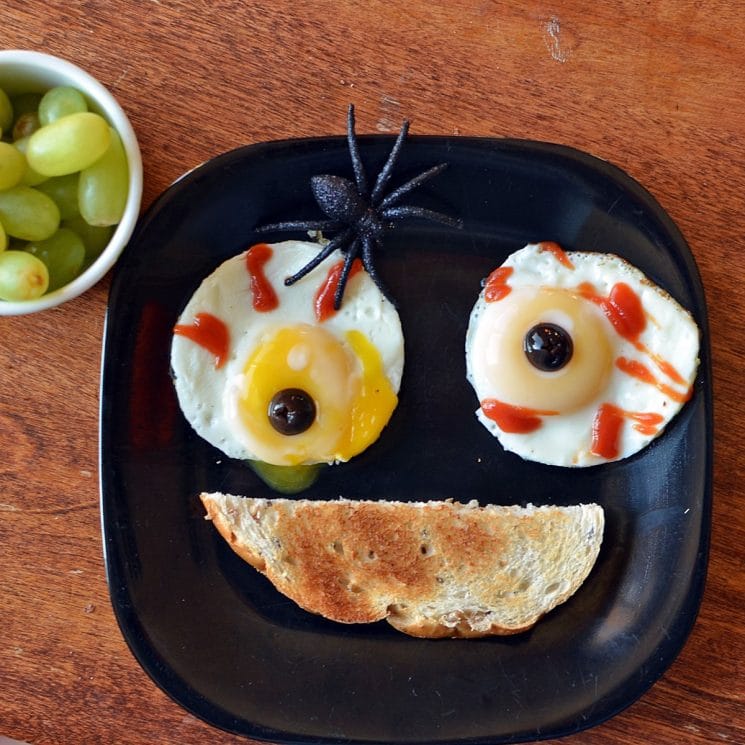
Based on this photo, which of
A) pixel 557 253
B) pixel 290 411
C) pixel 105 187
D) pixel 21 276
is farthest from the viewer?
pixel 557 253

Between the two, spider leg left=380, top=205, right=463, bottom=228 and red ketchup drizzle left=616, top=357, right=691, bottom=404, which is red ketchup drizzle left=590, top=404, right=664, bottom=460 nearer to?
red ketchup drizzle left=616, top=357, right=691, bottom=404

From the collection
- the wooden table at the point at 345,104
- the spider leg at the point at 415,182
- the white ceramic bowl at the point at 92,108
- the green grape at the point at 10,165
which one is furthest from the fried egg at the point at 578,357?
the green grape at the point at 10,165

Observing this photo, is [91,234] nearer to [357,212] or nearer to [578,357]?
[357,212]

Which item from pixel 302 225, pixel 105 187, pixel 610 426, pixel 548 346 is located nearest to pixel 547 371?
pixel 548 346

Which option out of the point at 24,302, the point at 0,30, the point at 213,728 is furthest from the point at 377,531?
the point at 0,30

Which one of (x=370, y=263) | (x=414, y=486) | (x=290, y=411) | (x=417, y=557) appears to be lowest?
(x=417, y=557)

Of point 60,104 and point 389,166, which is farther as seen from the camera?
point 389,166
